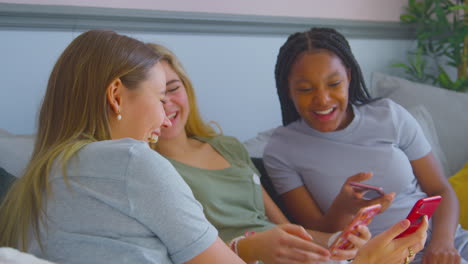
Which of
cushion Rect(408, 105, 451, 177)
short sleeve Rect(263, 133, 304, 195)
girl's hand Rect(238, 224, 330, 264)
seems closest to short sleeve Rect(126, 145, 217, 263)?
girl's hand Rect(238, 224, 330, 264)

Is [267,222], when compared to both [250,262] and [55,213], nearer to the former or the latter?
[250,262]

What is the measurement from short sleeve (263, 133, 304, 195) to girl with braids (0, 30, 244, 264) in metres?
0.70

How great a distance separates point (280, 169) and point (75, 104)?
79 centimetres

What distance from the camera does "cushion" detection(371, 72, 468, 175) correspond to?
2.17 m

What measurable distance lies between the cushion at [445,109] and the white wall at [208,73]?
35 cm

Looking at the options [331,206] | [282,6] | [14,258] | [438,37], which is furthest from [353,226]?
[438,37]

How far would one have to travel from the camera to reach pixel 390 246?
1271 mm

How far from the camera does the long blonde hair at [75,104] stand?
102cm

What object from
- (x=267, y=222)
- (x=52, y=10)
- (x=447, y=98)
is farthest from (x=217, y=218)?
(x=447, y=98)

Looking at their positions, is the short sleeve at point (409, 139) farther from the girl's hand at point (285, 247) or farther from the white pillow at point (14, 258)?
the white pillow at point (14, 258)

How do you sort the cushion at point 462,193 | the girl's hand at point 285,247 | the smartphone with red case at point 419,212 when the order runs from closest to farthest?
the girl's hand at point 285,247, the smartphone with red case at point 419,212, the cushion at point 462,193

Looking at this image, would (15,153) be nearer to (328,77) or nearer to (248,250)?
(248,250)

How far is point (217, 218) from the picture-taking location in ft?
4.87

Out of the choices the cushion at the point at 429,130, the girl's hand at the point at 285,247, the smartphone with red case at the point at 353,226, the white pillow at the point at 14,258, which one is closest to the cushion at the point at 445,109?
the cushion at the point at 429,130
